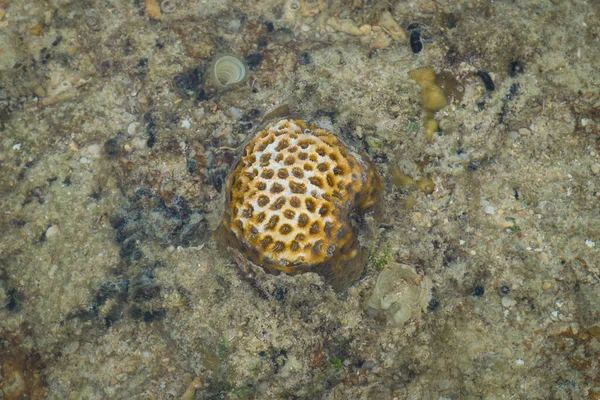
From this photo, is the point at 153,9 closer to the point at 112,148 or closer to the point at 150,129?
the point at 150,129

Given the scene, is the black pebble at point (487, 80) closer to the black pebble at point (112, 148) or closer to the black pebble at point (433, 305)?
the black pebble at point (433, 305)

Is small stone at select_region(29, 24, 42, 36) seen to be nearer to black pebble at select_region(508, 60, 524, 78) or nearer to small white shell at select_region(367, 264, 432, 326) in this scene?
small white shell at select_region(367, 264, 432, 326)

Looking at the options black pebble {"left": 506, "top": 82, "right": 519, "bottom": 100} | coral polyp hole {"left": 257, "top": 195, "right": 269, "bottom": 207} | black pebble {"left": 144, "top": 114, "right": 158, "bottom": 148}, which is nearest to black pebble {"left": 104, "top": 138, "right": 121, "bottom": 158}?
black pebble {"left": 144, "top": 114, "right": 158, "bottom": 148}

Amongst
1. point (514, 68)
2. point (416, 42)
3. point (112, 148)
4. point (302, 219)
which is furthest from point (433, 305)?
point (112, 148)

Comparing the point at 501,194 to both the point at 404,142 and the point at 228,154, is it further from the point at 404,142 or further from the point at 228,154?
the point at 228,154

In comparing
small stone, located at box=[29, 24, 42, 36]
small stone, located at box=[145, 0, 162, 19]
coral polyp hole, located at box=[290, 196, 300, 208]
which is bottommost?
coral polyp hole, located at box=[290, 196, 300, 208]

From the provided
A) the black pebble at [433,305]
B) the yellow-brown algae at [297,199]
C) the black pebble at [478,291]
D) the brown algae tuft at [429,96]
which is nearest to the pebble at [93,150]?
the yellow-brown algae at [297,199]

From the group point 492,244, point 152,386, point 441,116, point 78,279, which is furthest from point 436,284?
point 78,279
